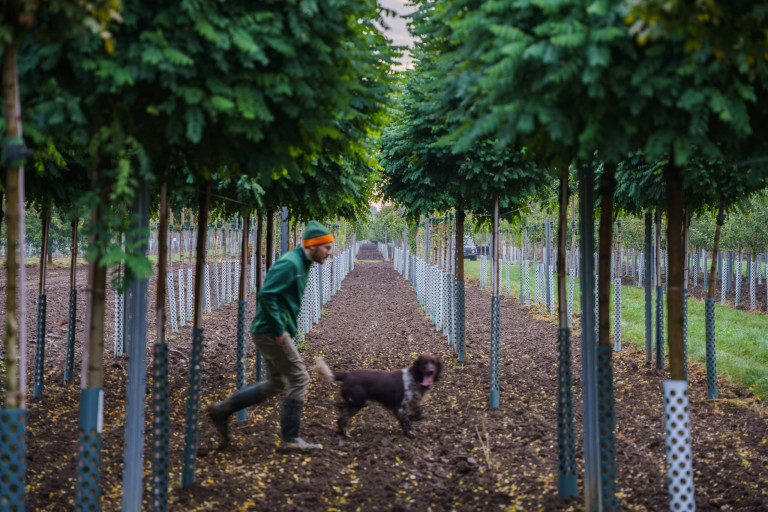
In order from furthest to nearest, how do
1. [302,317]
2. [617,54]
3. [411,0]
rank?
[302,317], [411,0], [617,54]

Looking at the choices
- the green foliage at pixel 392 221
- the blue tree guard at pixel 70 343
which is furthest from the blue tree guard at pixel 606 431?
the green foliage at pixel 392 221

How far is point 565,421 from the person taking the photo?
4242 millimetres

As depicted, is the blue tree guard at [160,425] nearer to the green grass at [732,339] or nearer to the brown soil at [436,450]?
the brown soil at [436,450]

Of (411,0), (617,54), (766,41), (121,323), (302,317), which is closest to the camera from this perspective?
(766,41)

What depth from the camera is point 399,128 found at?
8.70 m

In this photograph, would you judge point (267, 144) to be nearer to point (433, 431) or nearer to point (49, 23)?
point (49, 23)

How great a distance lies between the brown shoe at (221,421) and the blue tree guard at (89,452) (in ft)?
6.54

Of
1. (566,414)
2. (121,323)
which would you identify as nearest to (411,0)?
(566,414)

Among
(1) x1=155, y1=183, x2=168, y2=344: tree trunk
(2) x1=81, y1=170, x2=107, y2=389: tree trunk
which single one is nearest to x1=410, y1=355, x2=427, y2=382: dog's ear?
(1) x1=155, y1=183, x2=168, y2=344: tree trunk

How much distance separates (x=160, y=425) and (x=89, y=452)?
2.29 feet

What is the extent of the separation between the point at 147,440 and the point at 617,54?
17.5 feet

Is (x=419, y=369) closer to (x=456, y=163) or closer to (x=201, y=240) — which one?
(x=201, y=240)

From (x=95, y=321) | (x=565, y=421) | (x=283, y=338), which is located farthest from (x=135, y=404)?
(x=565, y=421)

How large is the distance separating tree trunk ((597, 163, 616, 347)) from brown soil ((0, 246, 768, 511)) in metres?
1.35
